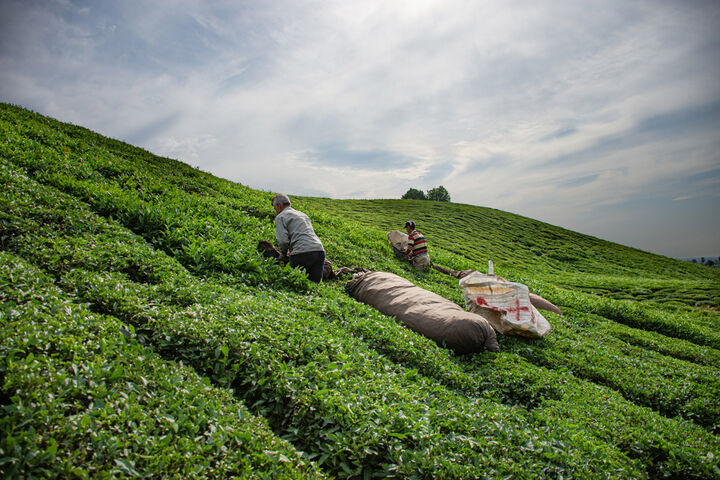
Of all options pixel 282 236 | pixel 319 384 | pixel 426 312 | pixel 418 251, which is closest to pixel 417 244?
pixel 418 251

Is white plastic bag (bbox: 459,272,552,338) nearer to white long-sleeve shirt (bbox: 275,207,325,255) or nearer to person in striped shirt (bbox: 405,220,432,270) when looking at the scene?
white long-sleeve shirt (bbox: 275,207,325,255)

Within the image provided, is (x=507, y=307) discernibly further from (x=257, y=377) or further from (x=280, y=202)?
(x=280, y=202)

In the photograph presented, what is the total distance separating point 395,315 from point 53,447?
5.70 metres

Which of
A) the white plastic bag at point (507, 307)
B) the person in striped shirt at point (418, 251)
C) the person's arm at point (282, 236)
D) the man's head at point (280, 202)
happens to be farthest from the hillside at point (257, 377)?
the person in striped shirt at point (418, 251)

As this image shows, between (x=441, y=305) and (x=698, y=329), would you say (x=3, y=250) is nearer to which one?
(x=441, y=305)

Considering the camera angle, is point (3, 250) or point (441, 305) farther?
point (441, 305)

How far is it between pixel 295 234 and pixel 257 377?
455 cm

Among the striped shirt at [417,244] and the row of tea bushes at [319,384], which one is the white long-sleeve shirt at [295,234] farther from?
the striped shirt at [417,244]

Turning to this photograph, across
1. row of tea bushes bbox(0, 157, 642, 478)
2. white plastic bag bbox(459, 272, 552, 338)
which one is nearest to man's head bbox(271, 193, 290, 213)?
row of tea bushes bbox(0, 157, 642, 478)

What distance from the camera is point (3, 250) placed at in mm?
5574

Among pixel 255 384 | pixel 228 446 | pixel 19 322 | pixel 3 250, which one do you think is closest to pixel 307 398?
pixel 255 384

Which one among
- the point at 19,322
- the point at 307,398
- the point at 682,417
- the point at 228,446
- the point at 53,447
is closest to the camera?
the point at 53,447

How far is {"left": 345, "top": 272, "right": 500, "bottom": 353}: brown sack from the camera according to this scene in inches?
247

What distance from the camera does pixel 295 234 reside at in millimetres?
8312
